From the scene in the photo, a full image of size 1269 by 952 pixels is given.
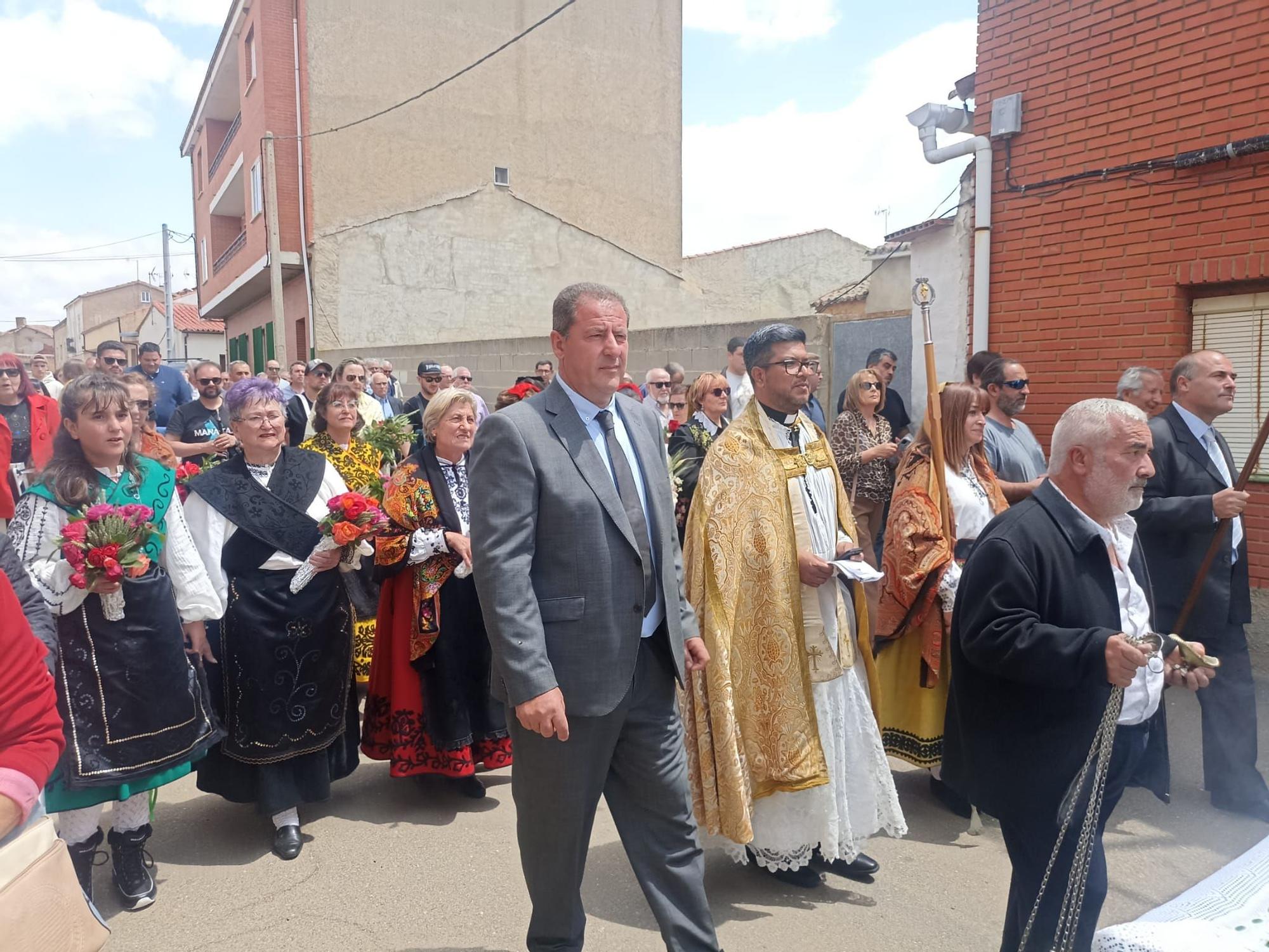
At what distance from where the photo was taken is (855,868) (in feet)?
12.5

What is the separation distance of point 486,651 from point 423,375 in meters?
4.40

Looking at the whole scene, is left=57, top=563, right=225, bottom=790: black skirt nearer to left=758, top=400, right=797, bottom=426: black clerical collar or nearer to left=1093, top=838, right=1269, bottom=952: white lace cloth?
left=758, top=400, right=797, bottom=426: black clerical collar

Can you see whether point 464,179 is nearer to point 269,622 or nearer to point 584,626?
point 269,622

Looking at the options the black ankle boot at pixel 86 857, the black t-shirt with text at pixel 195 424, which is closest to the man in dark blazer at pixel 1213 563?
the black ankle boot at pixel 86 857

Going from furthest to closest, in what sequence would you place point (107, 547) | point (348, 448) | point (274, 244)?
point (274, 244) < point (348, 448) < point (107, 547)

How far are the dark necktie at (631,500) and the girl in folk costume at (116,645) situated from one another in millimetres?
1899

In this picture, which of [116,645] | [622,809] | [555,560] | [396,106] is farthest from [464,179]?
[622,809]

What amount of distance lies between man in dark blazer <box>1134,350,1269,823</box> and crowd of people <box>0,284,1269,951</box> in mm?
16

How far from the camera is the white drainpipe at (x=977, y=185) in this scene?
24.8 feet

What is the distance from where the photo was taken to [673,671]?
9.79ft

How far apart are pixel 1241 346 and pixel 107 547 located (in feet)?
22.1

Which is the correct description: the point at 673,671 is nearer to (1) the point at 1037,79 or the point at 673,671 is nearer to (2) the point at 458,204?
(1) the point at 1037,79

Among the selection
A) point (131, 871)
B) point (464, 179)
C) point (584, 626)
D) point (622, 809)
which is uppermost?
point (464, 179)

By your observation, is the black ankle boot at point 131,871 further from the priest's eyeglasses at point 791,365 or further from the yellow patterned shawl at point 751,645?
the priest's eyeglasses at point 791,365
